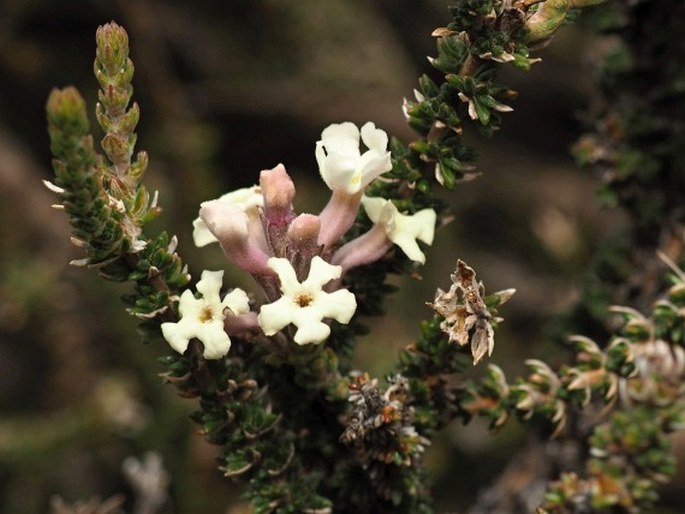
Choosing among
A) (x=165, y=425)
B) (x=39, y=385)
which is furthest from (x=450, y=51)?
(x=39, y=385)

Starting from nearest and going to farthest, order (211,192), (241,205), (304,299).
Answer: (304,299) → (241,205) → (211,192)

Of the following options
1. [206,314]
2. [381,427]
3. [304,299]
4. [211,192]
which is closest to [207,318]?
[206,314]

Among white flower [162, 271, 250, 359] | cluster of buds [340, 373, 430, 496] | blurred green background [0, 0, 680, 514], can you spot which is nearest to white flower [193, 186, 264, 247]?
white flower [162, 271, 250, 359]

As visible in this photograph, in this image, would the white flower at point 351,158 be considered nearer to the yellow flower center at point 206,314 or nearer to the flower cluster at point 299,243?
the flower cluster at point 299,243

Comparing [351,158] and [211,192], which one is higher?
[351,158]

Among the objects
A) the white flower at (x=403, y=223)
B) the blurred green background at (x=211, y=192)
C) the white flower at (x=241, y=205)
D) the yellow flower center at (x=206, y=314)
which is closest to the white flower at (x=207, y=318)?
the yellow flower center at (x=206, y=314)

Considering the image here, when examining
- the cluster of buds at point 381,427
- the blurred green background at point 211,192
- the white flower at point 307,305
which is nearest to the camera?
the white flower at point 307,305

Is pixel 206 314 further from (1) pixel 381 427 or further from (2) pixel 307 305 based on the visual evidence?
(1) pixel 381 427
